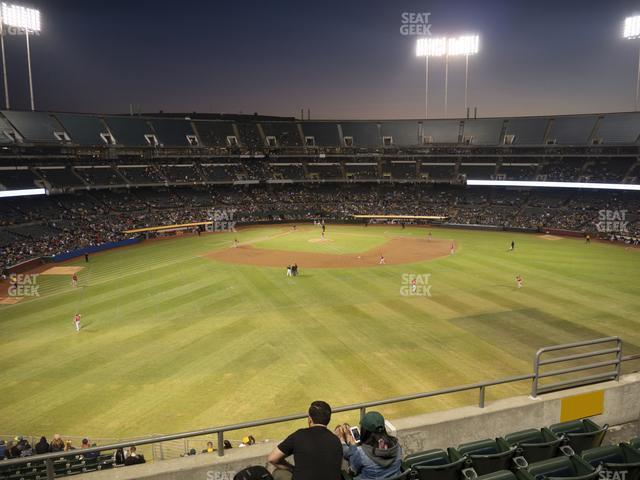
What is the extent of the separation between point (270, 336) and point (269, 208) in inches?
2208

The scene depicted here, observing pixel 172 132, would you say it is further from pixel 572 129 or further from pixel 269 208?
pixel 572 129

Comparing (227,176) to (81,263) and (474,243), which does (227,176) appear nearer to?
(81,263)

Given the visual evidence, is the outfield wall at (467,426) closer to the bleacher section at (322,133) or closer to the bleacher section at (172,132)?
the bleacher section at (172,132)

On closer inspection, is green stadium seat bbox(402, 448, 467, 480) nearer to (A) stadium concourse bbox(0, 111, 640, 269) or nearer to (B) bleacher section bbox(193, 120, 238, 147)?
(A) stadium concourse bbox(0, 111, 640, 269)

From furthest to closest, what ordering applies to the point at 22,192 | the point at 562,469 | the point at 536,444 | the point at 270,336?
the point at 22,192, the point at 270,336, the point at 536,444, the point at 562,469

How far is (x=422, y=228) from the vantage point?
6975 centimetres

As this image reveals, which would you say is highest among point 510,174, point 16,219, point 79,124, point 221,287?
point 79,124

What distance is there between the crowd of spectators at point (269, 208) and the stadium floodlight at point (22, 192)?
1.69 metres

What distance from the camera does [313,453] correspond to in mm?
4465

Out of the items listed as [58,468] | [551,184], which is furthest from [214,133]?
[58,468]

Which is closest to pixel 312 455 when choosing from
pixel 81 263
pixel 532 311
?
pixel 532 311

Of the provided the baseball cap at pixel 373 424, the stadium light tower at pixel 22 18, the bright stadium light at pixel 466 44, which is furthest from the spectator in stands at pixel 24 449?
the bright stadium light at pixel 466 44

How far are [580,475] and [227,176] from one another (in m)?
78.7

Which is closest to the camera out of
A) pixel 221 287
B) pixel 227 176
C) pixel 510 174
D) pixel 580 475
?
pixel 580 475
